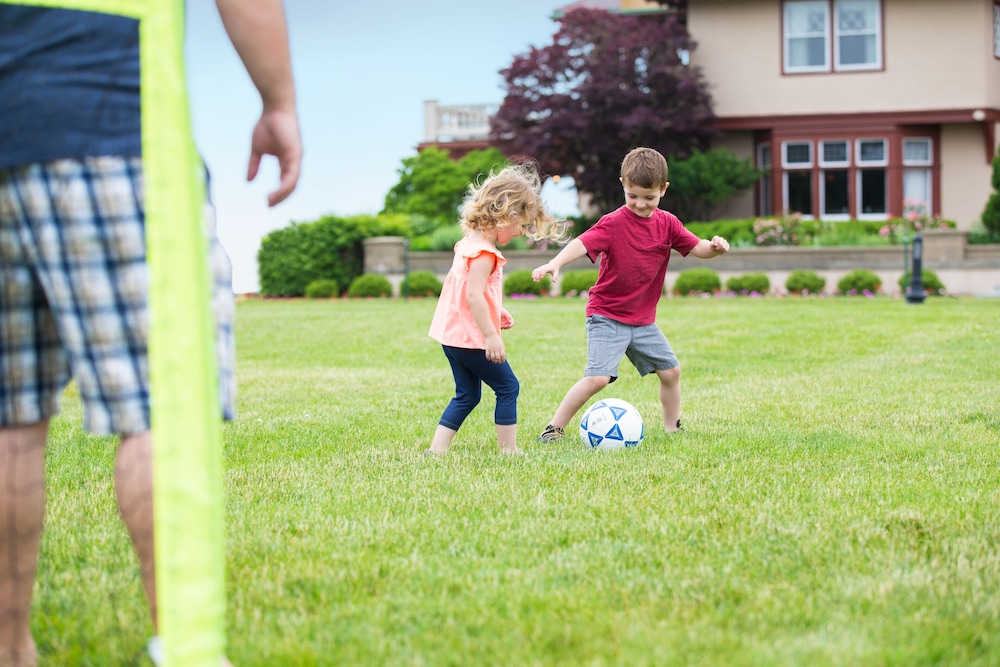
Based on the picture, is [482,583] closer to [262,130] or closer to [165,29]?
[262,130]

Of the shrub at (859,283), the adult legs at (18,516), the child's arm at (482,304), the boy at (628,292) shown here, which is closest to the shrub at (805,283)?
the shrub at (859,283)

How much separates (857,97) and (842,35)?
1.68 m

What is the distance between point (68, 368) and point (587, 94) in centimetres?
2519

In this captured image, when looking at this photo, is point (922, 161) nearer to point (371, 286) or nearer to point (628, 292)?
point (371, 286)

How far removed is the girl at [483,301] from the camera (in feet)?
17.3

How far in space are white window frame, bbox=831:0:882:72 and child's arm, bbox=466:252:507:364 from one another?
24430 millimetres

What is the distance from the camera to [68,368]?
2240 mm

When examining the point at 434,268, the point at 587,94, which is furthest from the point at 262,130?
the point at 587,94

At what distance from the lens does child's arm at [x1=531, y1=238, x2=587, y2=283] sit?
5438mm

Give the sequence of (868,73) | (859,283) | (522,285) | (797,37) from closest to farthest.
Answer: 1. (859,283)
2. (522,285)
3. (868,73)
4. (797,37)

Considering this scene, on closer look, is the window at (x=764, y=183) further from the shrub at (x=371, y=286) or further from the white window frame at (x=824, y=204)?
the shrub at (x=371, y=286)

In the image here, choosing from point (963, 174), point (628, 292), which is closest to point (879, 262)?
point (963, 174)

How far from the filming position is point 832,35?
89.5 feet

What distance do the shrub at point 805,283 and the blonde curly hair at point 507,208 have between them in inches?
649
